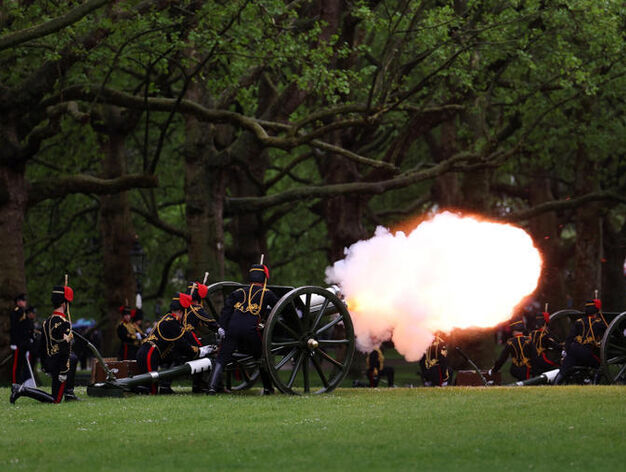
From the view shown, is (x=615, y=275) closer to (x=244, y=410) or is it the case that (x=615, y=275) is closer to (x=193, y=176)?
(x=193, y=176)

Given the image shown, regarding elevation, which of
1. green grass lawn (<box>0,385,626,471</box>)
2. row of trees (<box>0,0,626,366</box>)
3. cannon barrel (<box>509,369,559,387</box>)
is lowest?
green grass lawn (<box>0,385,626,471</box>)

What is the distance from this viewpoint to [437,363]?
73.5ft

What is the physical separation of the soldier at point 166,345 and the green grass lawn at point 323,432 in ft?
3.43

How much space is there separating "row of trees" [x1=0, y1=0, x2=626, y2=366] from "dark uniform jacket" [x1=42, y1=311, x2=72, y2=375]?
5.27 meters

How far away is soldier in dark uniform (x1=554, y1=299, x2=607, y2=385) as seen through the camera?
20.6m

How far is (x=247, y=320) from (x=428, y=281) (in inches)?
163

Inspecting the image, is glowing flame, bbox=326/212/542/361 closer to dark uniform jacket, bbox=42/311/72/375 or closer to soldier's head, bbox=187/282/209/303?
soldier's head, bbox=187/282/209/303

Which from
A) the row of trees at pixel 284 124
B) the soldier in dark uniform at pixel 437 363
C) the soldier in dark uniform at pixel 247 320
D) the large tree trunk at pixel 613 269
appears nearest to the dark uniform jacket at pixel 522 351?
the soldier in dark uniform at pixel 437 363

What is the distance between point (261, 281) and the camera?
17.4 m

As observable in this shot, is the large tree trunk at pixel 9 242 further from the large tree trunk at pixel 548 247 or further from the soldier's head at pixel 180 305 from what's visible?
the large tree trunk at pixel 548 247

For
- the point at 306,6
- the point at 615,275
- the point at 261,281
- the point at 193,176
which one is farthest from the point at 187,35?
the point at 615,275

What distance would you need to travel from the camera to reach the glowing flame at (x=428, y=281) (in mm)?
Result: 19453

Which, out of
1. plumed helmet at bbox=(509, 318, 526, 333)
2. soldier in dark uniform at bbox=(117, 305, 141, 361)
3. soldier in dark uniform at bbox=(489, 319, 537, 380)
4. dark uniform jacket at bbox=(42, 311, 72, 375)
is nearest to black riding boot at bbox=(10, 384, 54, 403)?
dark uniform jacket at bbox=(42, 311, 72, 375)

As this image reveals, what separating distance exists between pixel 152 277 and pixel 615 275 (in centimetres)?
A: 1661
